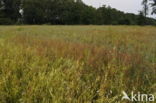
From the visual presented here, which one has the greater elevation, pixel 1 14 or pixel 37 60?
pixel 1 14

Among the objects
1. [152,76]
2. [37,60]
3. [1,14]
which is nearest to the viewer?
[152,76]

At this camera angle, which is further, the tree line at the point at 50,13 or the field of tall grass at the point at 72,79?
the tree line at the point at 50,13

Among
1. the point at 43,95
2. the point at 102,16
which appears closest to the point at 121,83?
the point at 43,95

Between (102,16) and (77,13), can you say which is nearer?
(77,13)

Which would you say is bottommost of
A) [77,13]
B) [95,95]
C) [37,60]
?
[95,95]

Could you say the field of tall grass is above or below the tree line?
below

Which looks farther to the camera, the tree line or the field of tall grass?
the tree line

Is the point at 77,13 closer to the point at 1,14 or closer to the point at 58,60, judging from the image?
the point at 1,14

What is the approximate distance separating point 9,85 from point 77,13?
168 ft

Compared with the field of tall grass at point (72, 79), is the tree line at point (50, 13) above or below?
above

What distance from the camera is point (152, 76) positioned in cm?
319

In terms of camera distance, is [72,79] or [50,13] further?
[50,13]

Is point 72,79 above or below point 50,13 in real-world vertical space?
below

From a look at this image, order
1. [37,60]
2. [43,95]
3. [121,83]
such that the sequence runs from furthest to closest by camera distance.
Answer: [37,60], [121,83], [43,95]
